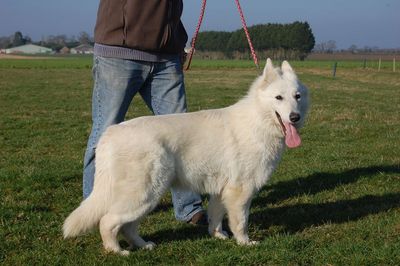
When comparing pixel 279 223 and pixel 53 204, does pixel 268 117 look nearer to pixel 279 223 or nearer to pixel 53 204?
pixel 279 223

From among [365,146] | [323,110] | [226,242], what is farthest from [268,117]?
[323,110]

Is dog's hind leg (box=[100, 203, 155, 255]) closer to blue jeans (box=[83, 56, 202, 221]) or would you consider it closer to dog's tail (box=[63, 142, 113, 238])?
dog's tail (box=[63, 142, 113, 238])

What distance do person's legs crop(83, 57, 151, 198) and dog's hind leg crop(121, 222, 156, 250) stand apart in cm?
103

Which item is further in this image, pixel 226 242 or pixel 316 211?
pixel 316 211

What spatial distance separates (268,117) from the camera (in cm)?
518

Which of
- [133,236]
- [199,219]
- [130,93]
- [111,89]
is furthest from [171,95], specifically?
[133,236]

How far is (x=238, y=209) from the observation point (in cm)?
514

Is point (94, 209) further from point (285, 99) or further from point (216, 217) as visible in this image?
point (285, 99)

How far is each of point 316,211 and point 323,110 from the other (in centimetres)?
1050

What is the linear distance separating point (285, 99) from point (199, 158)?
3.42ft

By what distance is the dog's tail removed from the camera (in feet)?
15.3

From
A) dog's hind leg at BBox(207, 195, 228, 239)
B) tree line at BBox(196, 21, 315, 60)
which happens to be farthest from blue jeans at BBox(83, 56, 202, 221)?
tree line at BBox(196, 21, 315, 60)

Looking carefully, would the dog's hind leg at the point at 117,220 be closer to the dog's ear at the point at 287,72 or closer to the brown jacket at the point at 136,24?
the brown jacket at the point at 136,24

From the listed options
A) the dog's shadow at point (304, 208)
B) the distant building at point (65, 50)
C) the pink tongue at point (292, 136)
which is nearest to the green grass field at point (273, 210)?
the dog's shadow at point (304, 208)
